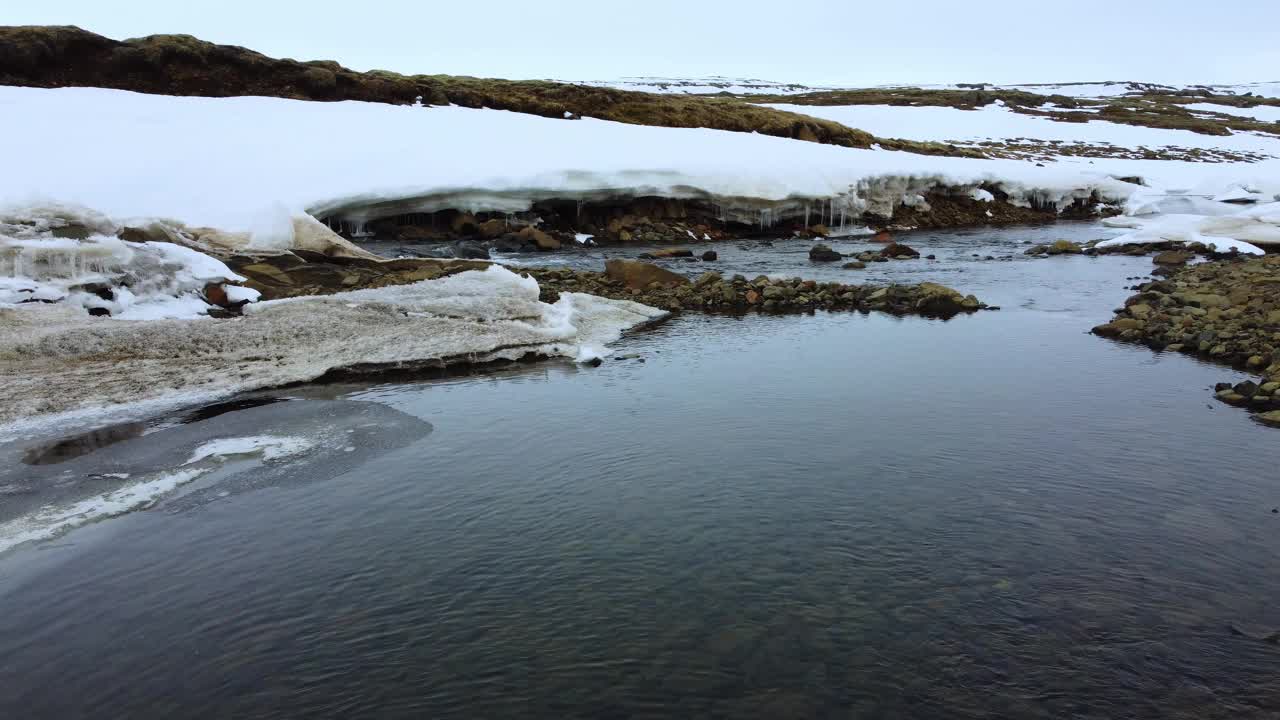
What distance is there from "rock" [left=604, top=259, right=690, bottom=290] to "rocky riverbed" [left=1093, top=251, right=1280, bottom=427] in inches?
321

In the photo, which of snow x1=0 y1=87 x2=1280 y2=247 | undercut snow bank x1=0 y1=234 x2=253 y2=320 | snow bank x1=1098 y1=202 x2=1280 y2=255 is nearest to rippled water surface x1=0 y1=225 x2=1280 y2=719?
undercut snow bank x1=0 y1=234 x2=253 y2=320

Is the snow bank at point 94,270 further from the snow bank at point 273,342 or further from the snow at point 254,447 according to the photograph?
the snow at point 254,447

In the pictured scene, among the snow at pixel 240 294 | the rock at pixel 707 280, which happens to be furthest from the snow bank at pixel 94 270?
the rock at pixel 707 280

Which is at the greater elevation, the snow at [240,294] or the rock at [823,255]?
the rock at [823,255]

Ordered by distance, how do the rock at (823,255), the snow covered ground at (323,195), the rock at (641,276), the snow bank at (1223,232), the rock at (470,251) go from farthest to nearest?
the snow bank at (1223,232), the rock at (823,255), the rock at (470,251), the rock at (641,276), the snow covered ground at (323,195)

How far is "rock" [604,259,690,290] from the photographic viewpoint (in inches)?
715

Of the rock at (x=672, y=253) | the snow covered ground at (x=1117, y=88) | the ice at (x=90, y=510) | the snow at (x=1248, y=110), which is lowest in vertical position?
the ice at (x=90, y=510)

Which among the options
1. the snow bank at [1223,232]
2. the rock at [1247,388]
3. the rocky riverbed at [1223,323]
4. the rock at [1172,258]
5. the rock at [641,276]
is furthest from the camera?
the snow bank at [1223,232]

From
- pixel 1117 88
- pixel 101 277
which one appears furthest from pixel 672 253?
pixel 1117 88

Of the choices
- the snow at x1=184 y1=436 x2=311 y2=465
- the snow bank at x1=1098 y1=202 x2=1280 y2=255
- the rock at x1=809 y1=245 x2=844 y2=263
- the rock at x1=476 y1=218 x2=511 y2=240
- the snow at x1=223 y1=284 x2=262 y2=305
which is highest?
the snow bank at x1=1098 y1=202 x2=1280 y2=255

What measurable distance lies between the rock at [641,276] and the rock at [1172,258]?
12838 mm

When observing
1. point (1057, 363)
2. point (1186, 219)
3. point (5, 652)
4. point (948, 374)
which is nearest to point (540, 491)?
point (5, 652)

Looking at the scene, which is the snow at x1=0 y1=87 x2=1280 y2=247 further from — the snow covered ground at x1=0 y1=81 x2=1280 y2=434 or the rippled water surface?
the rippled water surface

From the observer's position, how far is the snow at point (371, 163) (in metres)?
18.1
